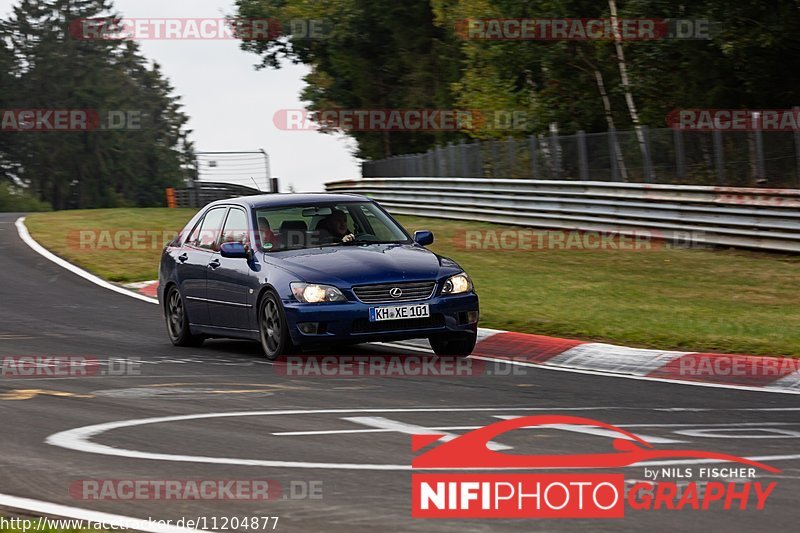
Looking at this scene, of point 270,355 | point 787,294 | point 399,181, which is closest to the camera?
point 270,355

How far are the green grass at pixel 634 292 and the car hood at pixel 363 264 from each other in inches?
76.0

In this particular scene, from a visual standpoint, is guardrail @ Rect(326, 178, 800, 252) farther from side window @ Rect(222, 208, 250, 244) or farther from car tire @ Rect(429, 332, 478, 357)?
side window @ Rect(222, 208, 250, 244)

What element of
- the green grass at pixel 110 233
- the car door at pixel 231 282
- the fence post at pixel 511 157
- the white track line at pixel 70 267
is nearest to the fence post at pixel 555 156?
the fence post at pixel 511 157

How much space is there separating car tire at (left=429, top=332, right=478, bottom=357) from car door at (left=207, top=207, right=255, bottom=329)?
1651 mm

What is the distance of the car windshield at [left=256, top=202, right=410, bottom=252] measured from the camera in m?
11.8

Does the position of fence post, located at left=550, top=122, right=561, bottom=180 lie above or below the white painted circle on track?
above

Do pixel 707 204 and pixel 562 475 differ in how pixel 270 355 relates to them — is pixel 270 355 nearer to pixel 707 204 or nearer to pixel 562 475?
pixel 562 475

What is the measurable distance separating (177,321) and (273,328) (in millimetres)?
2148

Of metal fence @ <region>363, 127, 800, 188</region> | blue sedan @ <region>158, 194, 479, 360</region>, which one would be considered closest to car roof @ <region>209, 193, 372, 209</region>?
blue sedan @ <region>158, 194, 479, 360</region>

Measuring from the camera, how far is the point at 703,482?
5832 mm

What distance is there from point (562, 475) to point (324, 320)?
4876mm

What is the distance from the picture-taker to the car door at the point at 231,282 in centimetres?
1170

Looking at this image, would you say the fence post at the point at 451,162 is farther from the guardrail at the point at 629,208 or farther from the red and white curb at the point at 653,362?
the red and white curb at the point at 653,362

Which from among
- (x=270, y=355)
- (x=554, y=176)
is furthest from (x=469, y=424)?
(x=554, y=176)
